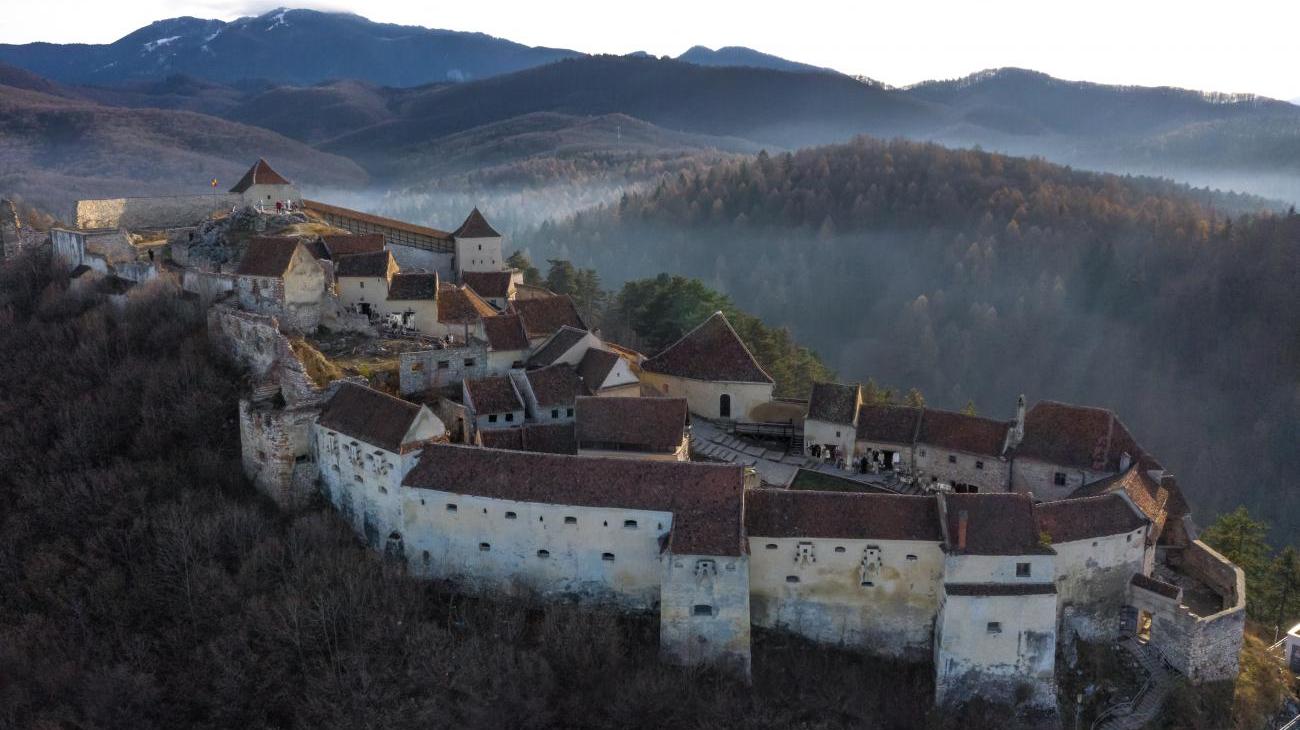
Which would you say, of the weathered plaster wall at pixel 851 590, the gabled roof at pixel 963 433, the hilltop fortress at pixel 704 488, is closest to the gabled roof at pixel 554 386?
the hilltop fortress at pixel 704 488

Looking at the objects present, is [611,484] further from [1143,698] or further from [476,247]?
[476,247]

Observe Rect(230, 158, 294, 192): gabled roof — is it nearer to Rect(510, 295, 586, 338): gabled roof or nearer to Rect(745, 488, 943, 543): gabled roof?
Rect(510, 295, 586, 338): gabled roof

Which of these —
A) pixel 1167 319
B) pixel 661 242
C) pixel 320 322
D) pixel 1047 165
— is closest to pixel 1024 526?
pixel 320 322

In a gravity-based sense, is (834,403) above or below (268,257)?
below

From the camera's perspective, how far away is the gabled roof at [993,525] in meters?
30.6

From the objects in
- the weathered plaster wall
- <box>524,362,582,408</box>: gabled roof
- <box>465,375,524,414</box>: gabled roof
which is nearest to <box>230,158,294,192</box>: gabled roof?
<box>465,375,524,414</box>: gabled roof

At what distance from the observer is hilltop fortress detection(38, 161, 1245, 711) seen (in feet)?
102

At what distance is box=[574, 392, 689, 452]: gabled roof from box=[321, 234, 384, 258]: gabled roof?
2057 centimetres

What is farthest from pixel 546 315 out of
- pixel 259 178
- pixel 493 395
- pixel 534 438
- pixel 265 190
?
pixel 259 178

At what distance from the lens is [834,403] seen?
43.7 meters

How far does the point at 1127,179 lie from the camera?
139m

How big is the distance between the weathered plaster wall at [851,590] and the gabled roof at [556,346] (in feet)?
54.4

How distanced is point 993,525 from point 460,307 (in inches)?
1122

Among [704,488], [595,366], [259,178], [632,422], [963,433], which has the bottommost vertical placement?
A: [963,433]
